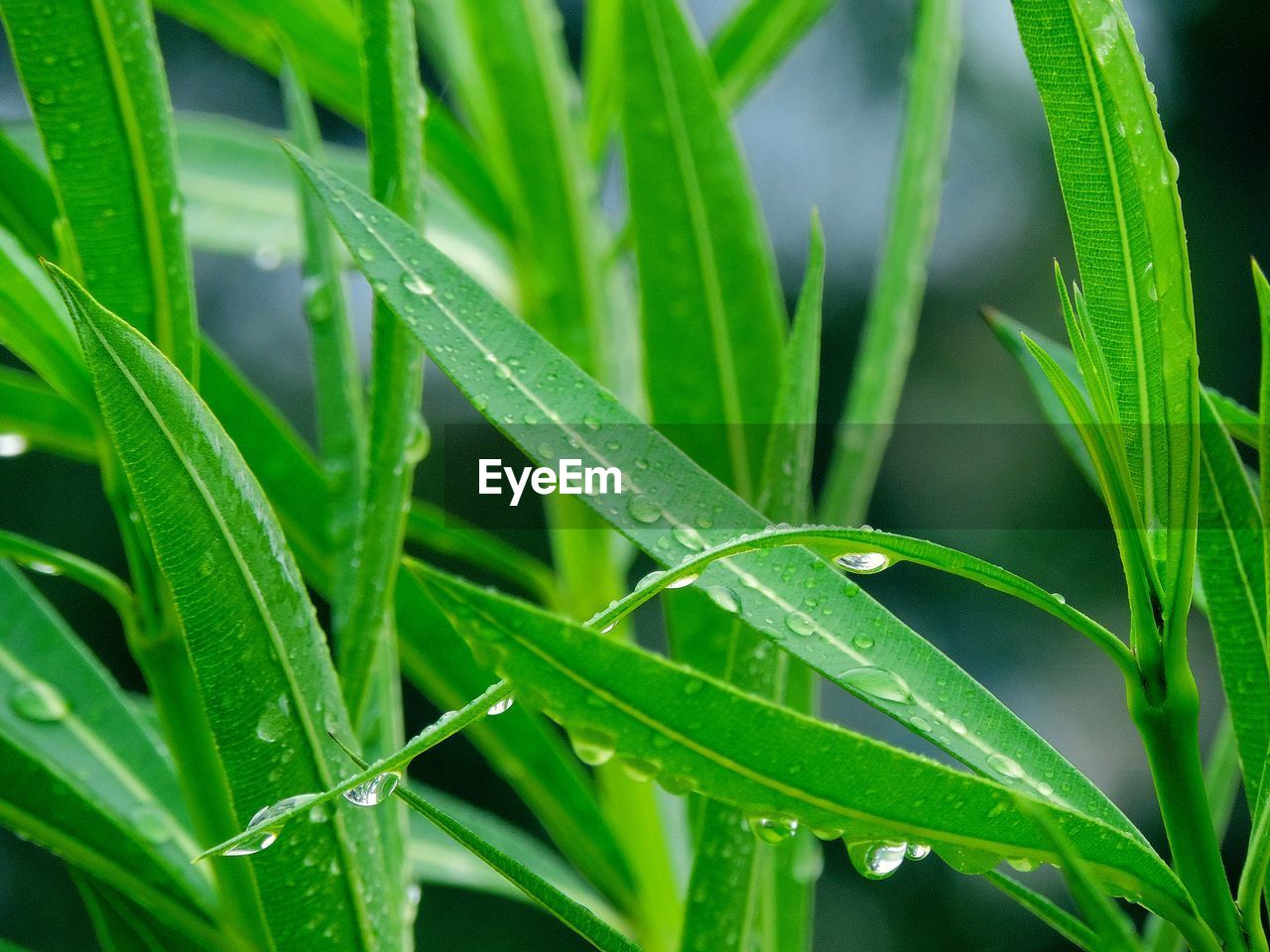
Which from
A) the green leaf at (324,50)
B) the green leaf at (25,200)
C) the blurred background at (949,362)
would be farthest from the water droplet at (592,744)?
the blurred background at (949,362)

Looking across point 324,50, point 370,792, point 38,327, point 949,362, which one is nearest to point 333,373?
point 38,327

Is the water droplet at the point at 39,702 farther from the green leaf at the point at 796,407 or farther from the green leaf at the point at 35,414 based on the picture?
the green leaf at the point at 796,407

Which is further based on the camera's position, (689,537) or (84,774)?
(84,774)

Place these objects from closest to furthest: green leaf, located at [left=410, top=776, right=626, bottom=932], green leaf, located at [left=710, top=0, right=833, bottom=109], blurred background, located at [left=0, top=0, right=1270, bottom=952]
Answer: green leaf, located at [left=410, top=776, right=626, bottom=932], green leaf, located at [left=710, top=0, right=833, bottom=109], blurred background, located at [left=0, top=0, right=1270, bottom=952]

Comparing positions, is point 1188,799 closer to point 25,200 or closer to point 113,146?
point 113,146

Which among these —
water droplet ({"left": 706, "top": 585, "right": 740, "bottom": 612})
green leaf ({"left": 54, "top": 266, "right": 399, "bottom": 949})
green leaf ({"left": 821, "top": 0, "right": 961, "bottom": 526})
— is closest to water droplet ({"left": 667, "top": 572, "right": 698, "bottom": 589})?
water droplet ({"left": 706, "top": 585, "right": 740, "bottom": 612})

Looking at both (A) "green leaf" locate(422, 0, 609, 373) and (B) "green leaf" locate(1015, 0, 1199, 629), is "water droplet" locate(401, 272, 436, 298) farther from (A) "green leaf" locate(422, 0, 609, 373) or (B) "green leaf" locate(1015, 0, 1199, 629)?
(A) "green leaf" locate(422, 0, 609, 373)
